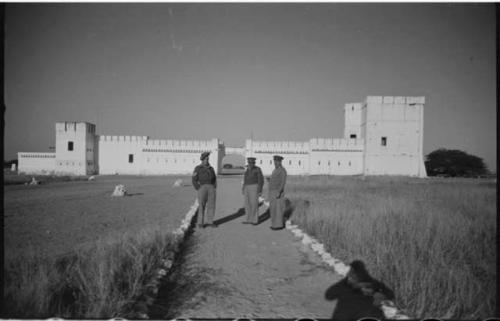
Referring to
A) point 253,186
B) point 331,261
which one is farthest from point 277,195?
point 331,261

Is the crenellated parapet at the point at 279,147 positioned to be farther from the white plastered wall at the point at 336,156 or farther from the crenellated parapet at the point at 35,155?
the crenellated parapet at the point at 35,155

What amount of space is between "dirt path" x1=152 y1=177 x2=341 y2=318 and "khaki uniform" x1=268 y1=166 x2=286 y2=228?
73 cm

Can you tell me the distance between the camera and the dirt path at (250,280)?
2.71 meters

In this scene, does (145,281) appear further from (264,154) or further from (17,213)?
(264,154)

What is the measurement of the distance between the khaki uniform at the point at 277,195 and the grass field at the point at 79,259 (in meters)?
2.22

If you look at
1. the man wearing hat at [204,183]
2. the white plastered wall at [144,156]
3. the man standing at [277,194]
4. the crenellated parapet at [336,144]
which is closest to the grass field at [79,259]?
the man wearing hat at [204,183]

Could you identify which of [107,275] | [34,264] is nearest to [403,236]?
[107,275]

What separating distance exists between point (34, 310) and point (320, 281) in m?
2.98

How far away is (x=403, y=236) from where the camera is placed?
4969mm

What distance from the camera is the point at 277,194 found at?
5.86 meters

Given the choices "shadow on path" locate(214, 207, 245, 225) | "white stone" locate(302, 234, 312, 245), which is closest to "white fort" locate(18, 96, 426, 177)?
"shadow on path" locate(214, 207, 245, 225)

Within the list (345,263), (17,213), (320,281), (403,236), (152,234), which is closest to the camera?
(320,281)

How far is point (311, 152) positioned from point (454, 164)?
22.4 m

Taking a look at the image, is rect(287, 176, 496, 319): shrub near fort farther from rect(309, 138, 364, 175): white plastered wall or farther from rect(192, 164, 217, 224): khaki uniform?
rect(309, 138, 364, 175): white plastered wall
